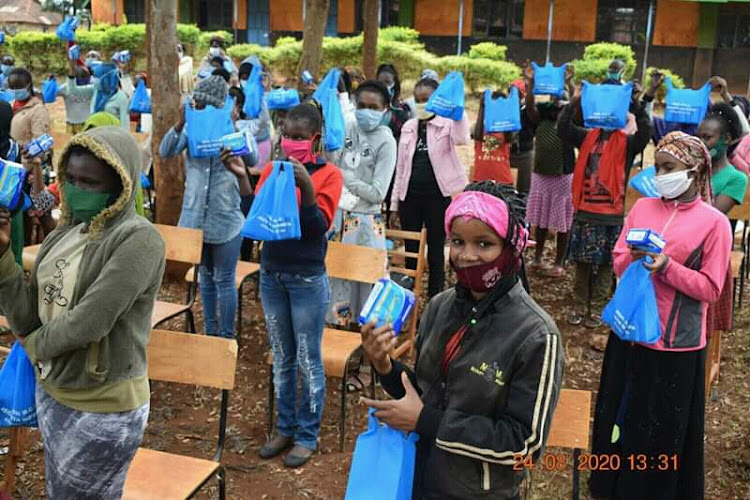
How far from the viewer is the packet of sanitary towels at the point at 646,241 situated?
11.0 feet

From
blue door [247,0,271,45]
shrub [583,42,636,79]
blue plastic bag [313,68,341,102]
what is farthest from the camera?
blue door [247,0,271,45]

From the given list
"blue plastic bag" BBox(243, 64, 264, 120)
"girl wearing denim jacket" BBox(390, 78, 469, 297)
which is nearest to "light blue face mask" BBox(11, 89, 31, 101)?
"blue plastic bag" BBox(243, 64, 264, 120)

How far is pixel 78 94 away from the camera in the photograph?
1023 cm

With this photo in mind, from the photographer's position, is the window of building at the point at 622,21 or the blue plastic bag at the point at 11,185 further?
the window of building at the point at 622,21

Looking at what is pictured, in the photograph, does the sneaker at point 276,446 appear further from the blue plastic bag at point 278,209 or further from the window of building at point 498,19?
the window of building at point 498,19

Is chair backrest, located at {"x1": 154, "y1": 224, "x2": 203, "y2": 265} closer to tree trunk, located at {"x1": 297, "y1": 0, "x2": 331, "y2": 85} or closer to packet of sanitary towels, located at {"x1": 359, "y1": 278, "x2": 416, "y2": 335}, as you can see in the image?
packet of sanitary towels, located at {"x1": 359, "y1": 278, "x2": 416, "y2": 335}

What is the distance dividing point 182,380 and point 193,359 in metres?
0.11

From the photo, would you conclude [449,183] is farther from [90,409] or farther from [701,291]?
[90,409]

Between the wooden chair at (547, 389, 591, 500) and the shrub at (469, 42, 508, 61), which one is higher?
the shrub at (469, 42, 508, 61)

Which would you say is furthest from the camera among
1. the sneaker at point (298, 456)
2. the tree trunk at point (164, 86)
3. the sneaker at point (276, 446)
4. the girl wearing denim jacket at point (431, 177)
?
the tree trunk at point (164, 86)

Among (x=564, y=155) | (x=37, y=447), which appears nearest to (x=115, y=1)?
(x=564, y=155)

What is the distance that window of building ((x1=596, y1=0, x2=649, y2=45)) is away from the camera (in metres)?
24.0

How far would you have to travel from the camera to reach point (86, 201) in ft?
8.34

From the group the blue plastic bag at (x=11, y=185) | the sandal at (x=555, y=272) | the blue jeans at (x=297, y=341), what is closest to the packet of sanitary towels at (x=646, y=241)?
the blue jeans at (x=297, y=341)
